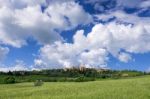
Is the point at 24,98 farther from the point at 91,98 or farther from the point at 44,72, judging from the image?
the point at 44,72

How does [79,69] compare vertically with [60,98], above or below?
above

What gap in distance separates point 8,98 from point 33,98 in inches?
111

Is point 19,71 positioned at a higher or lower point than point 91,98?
higher

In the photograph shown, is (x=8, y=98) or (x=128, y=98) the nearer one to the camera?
(x=128, y=98)

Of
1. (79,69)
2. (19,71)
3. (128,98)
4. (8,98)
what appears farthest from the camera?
(79,69)

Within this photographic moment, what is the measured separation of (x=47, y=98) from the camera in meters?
30.8

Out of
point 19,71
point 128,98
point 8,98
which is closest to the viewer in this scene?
point 128,98

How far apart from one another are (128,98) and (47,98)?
664cm

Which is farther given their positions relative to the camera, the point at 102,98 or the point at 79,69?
the point at 79,69

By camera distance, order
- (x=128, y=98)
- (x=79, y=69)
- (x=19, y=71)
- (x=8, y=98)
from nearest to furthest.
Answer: (x=128, y=98)
(x=8, y=98)
(x=19, y=71)
(x=79, y=69)

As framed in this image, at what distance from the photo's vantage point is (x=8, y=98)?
108ft

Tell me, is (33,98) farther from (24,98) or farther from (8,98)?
(8,98)

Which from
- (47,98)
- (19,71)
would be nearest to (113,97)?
(47,98)

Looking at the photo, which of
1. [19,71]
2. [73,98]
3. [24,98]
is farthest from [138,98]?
[19,71]
